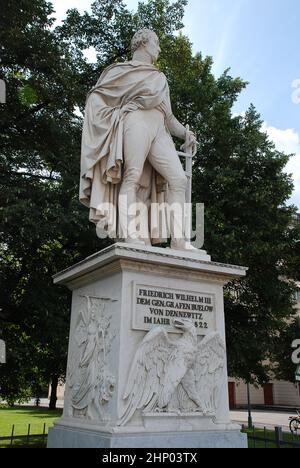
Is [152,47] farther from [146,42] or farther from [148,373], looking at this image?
[148,373]

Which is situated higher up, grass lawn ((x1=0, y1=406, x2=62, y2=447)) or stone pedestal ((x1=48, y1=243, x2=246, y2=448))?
stone pedestal ((x1=48, y1=243, x2=246, y2=448))

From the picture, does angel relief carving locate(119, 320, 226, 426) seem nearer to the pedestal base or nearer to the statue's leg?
the pedestal base

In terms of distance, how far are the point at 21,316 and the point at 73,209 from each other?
9.62 ft

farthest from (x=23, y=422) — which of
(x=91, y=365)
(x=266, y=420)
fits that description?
(x=91, y=365)

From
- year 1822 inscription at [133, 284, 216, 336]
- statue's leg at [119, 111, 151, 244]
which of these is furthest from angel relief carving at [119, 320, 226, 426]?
statue's leg at [119, 111, 151, 244]

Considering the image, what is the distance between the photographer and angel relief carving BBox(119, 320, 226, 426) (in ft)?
16.4

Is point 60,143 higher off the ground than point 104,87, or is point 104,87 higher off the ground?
point 60,143

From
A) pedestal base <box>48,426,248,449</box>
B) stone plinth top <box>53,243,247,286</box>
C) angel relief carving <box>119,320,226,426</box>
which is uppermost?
stone plinth top <box>53,243,247,286</box>

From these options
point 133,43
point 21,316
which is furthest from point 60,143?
point 133,43

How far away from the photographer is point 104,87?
6766 millimetres

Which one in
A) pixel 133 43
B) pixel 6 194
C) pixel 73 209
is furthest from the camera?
pixel 73 209

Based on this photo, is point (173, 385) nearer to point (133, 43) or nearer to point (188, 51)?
point (133, 43)

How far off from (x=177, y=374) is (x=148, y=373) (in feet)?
1.09
